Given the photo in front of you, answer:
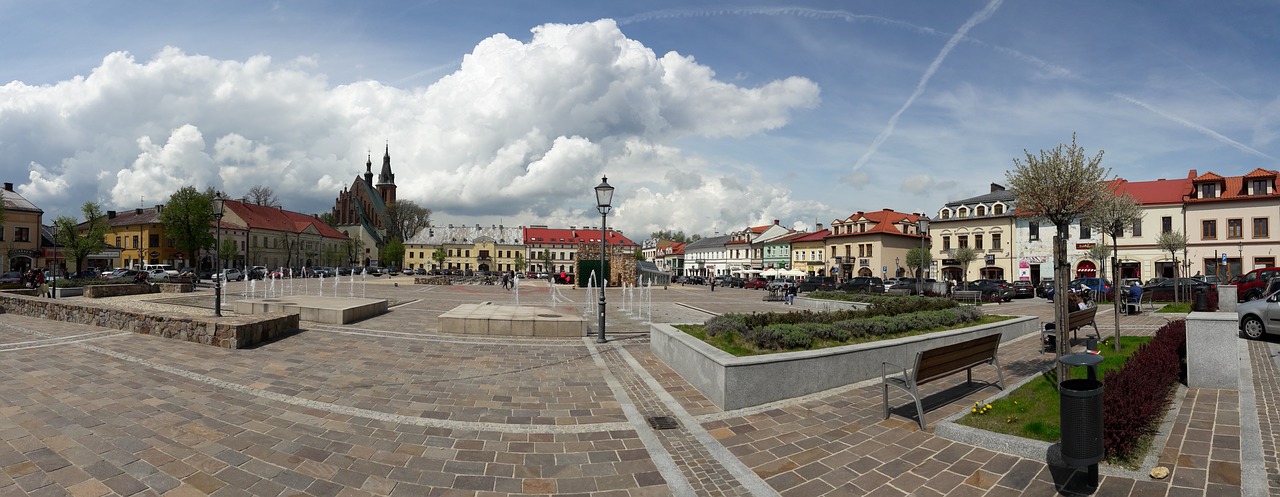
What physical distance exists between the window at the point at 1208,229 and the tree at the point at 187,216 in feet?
290

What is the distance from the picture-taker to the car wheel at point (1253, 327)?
36.7 feet

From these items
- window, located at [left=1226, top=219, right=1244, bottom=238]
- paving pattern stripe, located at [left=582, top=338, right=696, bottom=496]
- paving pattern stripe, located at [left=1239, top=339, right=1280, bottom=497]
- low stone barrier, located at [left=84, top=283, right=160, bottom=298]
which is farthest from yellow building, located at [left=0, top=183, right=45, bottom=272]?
window, located at [left=1226, top=219, right=1244, bottom=238]

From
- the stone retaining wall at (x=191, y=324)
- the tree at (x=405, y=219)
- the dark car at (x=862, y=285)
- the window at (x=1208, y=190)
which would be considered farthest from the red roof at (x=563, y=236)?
the stone retaining wall at (x=191, y=324)

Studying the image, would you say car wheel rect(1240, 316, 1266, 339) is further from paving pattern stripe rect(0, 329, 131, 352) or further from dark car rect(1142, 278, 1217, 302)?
paving pattern stripe rect(0, 329, 131, 352)

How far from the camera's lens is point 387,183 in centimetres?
11994

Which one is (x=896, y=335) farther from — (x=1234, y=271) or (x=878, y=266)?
(x=878, y=266)

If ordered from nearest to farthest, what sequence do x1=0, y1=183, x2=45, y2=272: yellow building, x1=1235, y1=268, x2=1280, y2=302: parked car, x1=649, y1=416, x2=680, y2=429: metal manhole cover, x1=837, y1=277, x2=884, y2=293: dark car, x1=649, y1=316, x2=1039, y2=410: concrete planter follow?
x1=649, y1=416, x2=680, y2=429: metal manhole cover
x1=649, y1=316, x2=1039, y2=410: concrete planter
x1=1235, y1=268, x2=1280, y2=302: parked car
x1=837, y1=277, x2=884, y2=293: dark car
x1=0, y1=183, x2=45, y2=272: yellow building

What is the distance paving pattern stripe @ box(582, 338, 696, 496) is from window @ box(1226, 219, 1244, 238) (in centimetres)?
5292

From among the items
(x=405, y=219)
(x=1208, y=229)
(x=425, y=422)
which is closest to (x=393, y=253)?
(x=405, y=219)

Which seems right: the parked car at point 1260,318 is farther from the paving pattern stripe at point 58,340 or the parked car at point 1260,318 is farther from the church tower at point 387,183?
the church tower at point 387,183

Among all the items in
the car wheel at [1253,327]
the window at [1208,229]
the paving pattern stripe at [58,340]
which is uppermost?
the window at [1208,229]

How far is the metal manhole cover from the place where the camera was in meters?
6.10

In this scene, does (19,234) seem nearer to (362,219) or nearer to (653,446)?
(362,219)

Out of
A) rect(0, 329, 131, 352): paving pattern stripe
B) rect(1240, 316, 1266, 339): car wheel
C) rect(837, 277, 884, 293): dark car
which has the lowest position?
rect(837, 277, 884, 293): dark car
